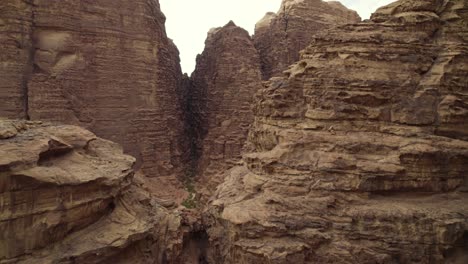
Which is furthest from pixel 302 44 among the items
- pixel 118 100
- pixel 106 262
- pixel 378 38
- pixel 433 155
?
pixel 106 262

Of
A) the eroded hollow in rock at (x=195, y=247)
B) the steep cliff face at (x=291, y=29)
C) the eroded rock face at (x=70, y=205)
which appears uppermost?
the steep cliff face at (x=291, y=29)

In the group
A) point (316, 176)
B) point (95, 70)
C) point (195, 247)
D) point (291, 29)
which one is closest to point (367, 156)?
point (316, 176)

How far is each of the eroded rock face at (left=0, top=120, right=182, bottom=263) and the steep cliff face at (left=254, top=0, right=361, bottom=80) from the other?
21.0 m

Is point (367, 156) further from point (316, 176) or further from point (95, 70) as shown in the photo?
point (95, 70)

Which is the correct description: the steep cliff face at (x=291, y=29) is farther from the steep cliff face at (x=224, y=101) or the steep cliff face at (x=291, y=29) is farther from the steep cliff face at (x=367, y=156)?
the steep cliff face at (x=367, y=156)

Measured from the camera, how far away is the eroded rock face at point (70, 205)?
1119 cm

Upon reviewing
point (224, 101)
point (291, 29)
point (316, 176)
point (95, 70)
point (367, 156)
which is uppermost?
point (291, 29)

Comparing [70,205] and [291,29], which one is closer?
[70,205]

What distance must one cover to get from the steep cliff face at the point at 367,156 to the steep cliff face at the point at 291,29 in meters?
17.1

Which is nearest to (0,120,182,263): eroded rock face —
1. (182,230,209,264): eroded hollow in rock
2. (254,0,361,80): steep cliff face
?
(182,230,209,264): eroded hollow in rock

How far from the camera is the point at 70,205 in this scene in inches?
483

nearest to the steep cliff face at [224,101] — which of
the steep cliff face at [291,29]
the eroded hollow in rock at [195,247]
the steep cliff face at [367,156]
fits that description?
the steep cliff face at [291,29]

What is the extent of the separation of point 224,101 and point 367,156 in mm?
18643

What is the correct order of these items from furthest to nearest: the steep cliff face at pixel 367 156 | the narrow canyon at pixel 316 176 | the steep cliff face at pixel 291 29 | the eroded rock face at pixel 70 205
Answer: the steep cliff face at pixel 291 29, the steep cliff face at pixel 367 156, the narrow canyon at pixel 316 176, the eroded rock face at pixel 70 205
